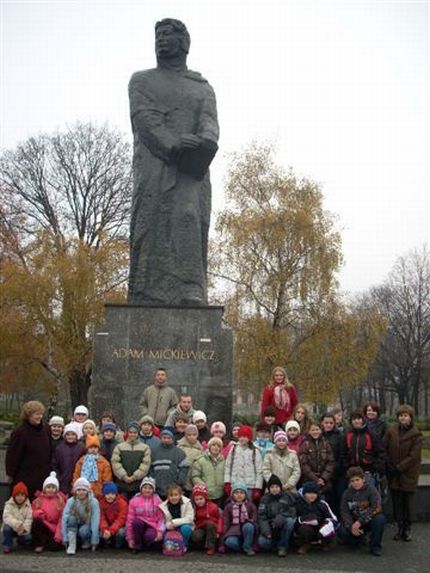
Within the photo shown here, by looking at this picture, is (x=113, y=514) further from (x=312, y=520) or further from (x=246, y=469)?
Result: (x=312, y=520)

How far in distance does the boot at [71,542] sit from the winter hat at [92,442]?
3.01 ft

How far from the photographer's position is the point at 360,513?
Result: 264 inches

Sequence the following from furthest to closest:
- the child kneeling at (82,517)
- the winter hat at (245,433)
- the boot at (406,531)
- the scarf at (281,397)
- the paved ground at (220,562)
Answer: the scarf at (281,397) < the boot at (406,531) < the winter hat at (245,433) < the child kneeling at (82,517) < the paved ground at (220,562)

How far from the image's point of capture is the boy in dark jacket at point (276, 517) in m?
6.46

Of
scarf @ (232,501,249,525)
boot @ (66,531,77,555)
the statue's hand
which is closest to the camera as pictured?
boot @ (66,531,77,555)

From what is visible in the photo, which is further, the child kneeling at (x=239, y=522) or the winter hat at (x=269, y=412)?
the winter hat at (x=269, y=412)

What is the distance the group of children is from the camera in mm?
6445

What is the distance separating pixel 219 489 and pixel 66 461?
1564 millimetres

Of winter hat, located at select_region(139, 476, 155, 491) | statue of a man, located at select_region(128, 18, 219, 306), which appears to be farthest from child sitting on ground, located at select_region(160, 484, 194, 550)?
statue of a man, located at select_region(128, 18, 219, 306)

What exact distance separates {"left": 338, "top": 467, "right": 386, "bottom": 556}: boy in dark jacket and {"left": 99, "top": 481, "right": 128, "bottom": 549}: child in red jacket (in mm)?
2116

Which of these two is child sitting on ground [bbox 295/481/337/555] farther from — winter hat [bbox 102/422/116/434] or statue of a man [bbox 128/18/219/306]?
statue of a man [bbox 128/18/219/306]

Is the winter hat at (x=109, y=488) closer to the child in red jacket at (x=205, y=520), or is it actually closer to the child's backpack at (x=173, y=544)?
the child's backpack at (x=173, y=544)

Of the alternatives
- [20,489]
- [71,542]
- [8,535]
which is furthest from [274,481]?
[8,535]

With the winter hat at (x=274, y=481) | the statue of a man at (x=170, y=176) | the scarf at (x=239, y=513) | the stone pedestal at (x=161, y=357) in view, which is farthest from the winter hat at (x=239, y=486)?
the statue of a man at (x=170, y=176)
